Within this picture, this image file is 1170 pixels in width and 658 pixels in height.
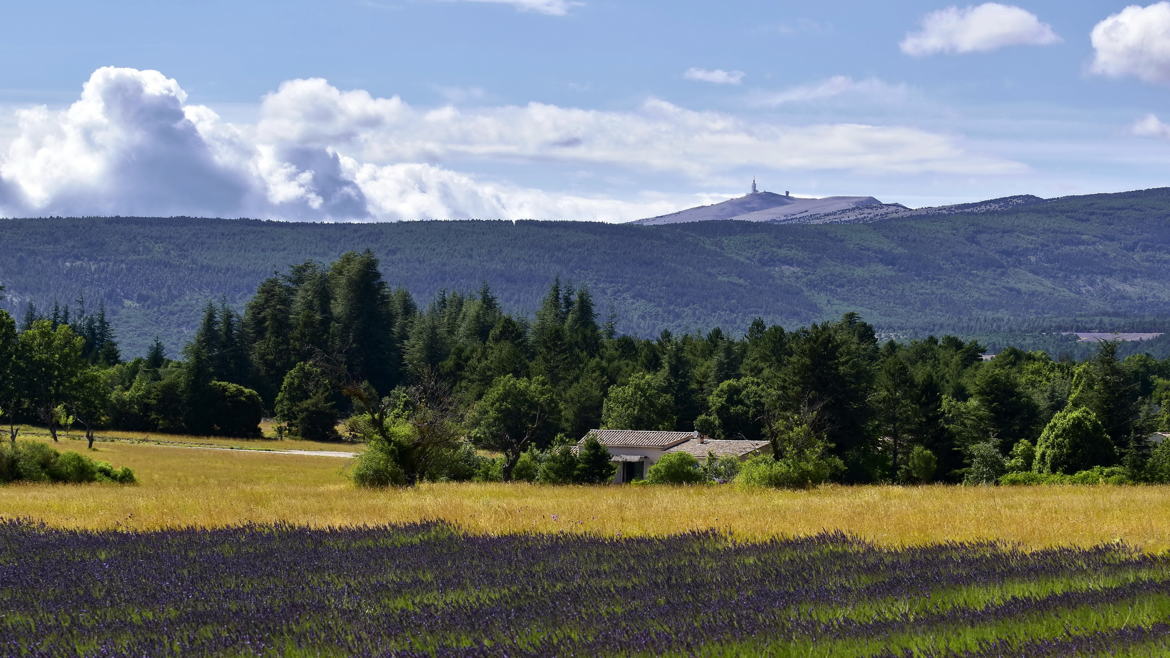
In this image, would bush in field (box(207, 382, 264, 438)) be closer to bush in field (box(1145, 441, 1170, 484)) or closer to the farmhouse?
the farmhouse

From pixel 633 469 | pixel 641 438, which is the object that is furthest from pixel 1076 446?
pixel 641 438

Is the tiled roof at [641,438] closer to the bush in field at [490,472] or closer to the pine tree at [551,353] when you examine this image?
the pine tree at [551,353]

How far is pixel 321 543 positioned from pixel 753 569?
7.88 meters

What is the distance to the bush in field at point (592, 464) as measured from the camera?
59.2m

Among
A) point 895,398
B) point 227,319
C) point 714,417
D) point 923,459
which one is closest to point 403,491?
point 923,459

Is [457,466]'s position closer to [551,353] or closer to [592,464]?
[592,464]

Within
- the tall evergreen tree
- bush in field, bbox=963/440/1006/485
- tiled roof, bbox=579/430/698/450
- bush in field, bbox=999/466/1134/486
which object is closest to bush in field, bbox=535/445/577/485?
bush in field, bbox=999/466/1134/486

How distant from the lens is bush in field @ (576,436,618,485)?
59.2 metres

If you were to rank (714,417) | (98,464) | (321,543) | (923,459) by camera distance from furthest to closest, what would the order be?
(714,417), (923,459), (98,464), (321,543)

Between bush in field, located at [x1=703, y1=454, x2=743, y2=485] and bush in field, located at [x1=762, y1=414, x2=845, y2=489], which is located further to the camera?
bush in field, located at [x1=703, y1=454, x2=743, y2=485]

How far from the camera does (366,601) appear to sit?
13.9 metres

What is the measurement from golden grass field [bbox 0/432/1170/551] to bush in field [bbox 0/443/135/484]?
3.80 m

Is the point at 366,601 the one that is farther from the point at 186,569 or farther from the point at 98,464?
the point at 98,464

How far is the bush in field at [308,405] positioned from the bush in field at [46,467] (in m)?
75.6
